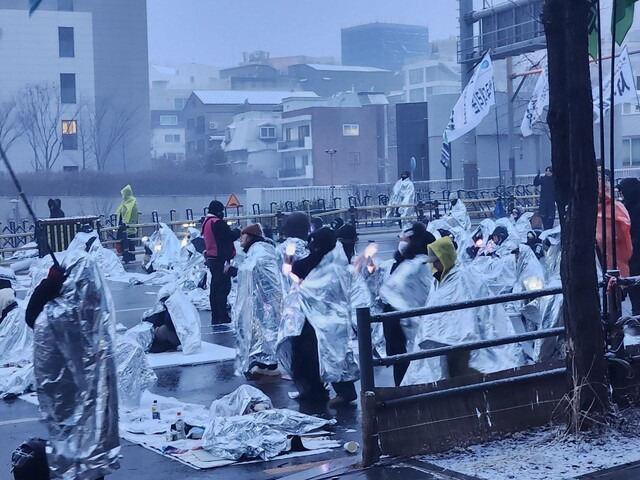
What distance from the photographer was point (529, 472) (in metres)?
5.93

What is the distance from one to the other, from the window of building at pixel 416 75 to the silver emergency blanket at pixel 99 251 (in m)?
91.6

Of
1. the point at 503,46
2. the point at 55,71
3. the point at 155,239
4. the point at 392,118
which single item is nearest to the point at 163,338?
the point at 155,239

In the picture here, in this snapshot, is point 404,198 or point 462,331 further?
point 404,198

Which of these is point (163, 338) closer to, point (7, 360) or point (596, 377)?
point (7, 360)

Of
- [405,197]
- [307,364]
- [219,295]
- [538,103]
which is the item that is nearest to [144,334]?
[307,364]

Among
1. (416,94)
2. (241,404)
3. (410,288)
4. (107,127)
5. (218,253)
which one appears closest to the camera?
(241,404)

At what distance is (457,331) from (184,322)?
5086 millimetres

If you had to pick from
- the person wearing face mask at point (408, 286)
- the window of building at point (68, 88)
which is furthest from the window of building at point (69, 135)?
the person wearing face mask at point (408, 286)

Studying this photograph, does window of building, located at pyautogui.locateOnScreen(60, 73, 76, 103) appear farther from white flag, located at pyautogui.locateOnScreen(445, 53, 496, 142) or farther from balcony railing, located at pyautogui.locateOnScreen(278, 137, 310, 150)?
white flag, located at pyautogui.locateOnScreen(445, 53, 496, 142)

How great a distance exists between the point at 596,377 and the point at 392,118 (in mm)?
70475

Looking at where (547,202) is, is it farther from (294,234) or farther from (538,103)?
(294,234)

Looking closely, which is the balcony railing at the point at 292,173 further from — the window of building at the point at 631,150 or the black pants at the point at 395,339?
the black pants at the point at 395,339

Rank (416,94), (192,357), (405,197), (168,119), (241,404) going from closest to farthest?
(241,404) < (192,357) < (405,197) < (416,94) < (168,119)

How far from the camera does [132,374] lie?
902 cm
